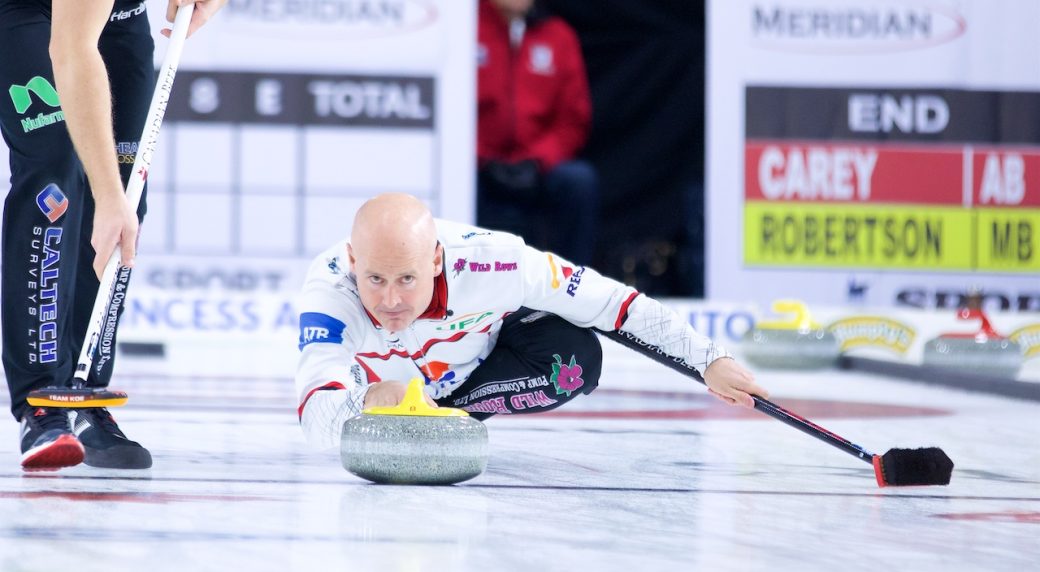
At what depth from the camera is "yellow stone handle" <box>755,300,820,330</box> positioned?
5598 millimetres

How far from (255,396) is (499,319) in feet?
5.43

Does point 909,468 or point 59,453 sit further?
point 909,468

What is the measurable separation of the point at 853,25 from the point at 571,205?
1.58m

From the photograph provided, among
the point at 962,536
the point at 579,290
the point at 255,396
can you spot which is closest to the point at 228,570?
the point at 962,536

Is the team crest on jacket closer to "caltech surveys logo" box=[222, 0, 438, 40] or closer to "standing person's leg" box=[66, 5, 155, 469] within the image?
"caltech surveys logo" box=[222, 0, 438, 40]

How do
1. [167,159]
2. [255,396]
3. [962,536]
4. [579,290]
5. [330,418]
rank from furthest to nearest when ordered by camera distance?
[167,159] → [255,396] → [579,290] → [330,418] → [962,536]

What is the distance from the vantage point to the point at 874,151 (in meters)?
6.90

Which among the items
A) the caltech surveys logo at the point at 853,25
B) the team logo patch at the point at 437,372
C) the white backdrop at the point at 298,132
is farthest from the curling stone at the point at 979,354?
the team logo patch at the point at 437,372

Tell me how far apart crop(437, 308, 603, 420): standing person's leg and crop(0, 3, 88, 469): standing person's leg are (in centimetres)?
73

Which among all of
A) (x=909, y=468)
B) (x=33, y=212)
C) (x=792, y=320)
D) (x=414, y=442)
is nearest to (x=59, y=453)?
(x=33, y=212)

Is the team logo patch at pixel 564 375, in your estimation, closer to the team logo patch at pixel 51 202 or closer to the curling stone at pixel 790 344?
the team logo patch at pixel 51 202

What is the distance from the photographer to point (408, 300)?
2271 millimetres

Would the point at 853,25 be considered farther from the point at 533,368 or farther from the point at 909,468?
the point at 909,468

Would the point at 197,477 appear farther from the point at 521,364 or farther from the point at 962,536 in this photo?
the point at 962,536
